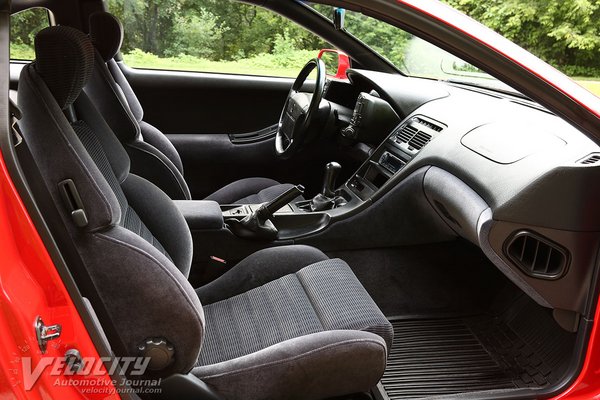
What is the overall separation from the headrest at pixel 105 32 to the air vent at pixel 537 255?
5.64ft

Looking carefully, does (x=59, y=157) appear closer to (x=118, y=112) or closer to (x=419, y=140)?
(x=118, y=112)

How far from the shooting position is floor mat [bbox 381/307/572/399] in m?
2.26

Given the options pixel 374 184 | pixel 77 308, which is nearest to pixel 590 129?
pixel 77 308

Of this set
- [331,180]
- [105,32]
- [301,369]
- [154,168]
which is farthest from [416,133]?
[301,369]

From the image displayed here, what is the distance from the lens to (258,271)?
2.19 metres

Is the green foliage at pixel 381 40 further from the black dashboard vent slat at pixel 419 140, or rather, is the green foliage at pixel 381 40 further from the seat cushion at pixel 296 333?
the seat cushion at pixel 296 333

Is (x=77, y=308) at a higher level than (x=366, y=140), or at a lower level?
higher

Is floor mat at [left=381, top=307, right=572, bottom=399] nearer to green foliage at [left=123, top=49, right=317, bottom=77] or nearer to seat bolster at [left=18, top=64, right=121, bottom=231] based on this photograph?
seat bolster at [left=18, top=64, right=121, bottom=231]

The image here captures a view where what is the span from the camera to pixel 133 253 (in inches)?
56.4

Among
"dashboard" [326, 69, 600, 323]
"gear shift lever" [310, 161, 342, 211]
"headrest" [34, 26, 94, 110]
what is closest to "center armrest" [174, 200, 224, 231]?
"gear shift lever" [310, 161, 342, 211]

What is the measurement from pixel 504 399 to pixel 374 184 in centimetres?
127

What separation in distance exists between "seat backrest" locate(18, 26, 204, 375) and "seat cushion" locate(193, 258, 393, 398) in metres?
0.17

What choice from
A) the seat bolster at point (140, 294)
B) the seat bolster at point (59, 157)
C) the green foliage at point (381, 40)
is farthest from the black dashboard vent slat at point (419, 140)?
the seat bolster at point (59, 157)

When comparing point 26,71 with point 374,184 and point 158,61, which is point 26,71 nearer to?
point 374,184
